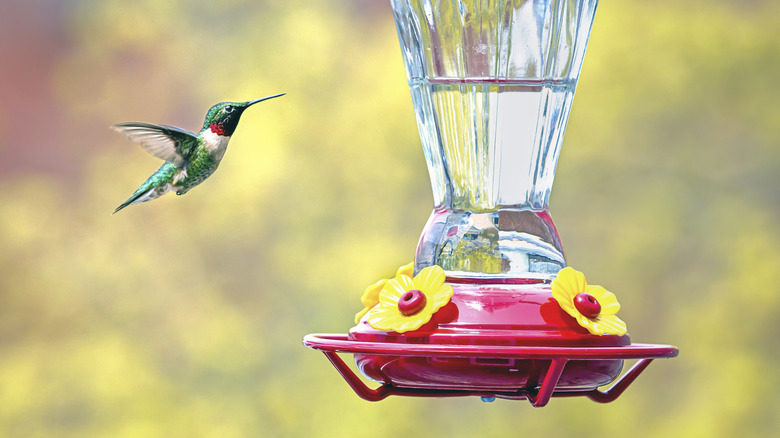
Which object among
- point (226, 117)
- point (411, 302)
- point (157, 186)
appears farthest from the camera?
point (157, 186)

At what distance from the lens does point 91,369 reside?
570cm

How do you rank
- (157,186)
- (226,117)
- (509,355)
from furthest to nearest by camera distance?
(157,186) → (226,117) → (509,355)

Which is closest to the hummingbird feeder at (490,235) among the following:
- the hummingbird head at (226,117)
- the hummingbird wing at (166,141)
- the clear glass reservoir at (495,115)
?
the clear glass reservoir at (495,115)

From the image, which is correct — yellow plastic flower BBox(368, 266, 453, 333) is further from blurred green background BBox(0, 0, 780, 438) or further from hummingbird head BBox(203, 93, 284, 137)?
blurred green background BBox(0, 0, 780, 438)

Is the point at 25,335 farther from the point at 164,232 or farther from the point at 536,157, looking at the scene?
the point at 536,157

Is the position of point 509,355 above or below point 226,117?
below

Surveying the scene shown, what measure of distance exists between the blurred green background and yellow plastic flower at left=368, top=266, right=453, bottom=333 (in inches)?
158

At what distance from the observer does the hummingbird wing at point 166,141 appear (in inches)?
82.3

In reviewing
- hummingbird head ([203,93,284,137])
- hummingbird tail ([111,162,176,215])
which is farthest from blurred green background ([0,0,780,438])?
hummingbird head ([203,93,284,137])

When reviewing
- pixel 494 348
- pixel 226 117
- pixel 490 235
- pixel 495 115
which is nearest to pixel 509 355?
pixel 494 348

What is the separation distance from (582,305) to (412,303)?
26 centimetres

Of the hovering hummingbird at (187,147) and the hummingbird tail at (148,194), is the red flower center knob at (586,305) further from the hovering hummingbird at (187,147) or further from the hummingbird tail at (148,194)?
the hummingbird tail at (148,194)

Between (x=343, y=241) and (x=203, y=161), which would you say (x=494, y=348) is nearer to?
(x=203, y=161)

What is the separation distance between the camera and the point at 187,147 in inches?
88.4
